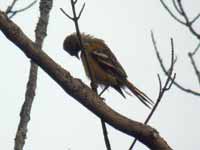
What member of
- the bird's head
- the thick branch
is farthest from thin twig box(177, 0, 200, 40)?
the bird's head

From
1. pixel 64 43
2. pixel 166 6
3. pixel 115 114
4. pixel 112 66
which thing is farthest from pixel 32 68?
pixel 64 43

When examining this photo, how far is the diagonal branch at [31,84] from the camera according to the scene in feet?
13.4

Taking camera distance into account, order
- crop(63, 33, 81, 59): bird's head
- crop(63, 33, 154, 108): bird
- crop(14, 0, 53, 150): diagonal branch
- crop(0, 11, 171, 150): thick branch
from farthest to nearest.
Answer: crop(63, 33, 81, 59): bird's head, crop(63, 33, 154, 108): bird, crop(14, 0, 53, 150): diagonal branch, crop(0, 11, 171, 150): thick branch

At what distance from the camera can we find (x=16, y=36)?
271cm

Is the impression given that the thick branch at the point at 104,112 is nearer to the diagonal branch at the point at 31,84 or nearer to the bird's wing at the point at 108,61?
the diagonal branch at the point at 31,84

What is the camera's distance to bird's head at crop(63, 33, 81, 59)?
6832 millimetres

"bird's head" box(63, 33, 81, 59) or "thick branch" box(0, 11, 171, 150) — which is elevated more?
"bird's head" box(63, 33, 81, 59)

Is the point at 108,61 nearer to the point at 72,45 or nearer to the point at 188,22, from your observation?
the point at 72,45

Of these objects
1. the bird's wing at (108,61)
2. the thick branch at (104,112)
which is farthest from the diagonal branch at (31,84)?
the bird's wing at (108,61)

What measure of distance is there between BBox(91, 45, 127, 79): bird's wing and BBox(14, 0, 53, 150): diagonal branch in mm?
1575

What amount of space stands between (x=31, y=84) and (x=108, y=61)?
2171mm

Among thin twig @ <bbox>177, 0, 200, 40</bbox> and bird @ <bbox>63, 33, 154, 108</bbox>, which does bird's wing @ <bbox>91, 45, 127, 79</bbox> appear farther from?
thin twig @ <bbox>177, 0, 200, 40</bbox>

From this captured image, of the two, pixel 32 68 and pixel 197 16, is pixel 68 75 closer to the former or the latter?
pixel 197 16

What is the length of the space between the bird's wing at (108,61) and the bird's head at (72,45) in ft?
0.91
